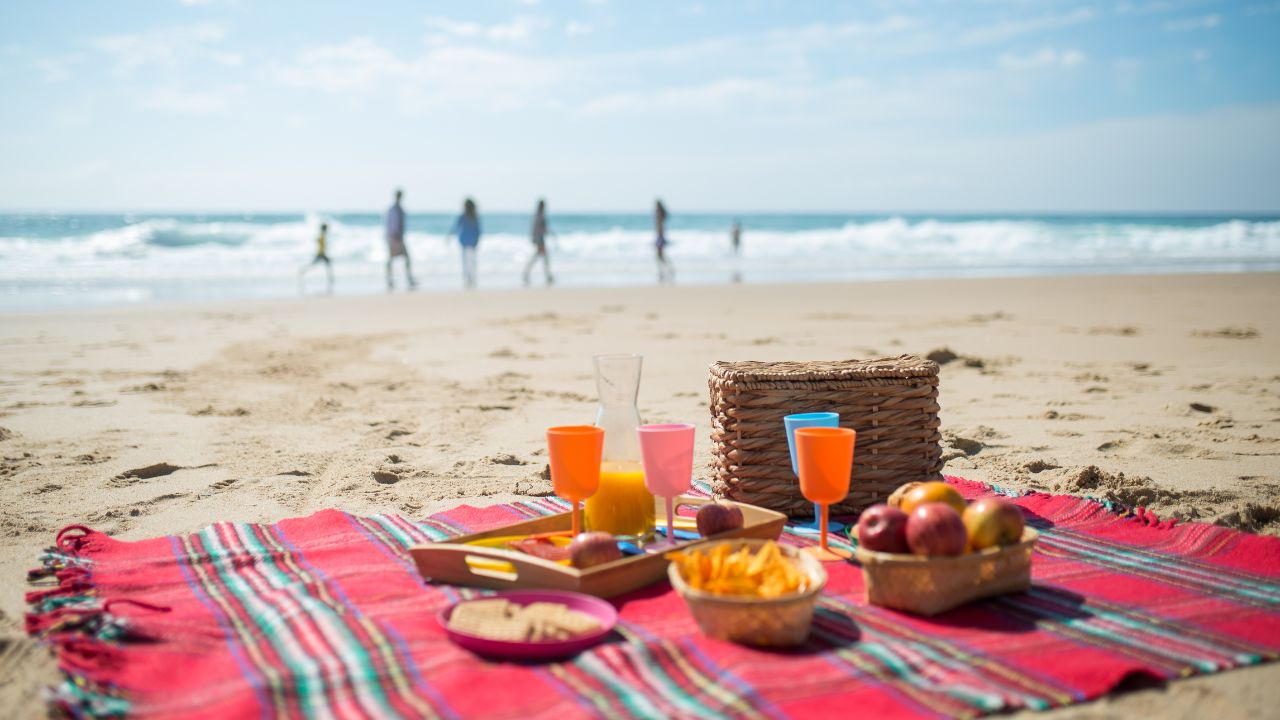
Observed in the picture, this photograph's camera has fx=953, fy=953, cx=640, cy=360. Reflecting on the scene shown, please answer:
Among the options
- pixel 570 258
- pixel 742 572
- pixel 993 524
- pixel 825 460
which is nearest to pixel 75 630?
pixel 742 572

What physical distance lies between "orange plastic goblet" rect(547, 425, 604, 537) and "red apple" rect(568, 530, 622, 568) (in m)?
0.15

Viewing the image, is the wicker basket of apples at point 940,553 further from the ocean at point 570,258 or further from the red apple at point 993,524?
the ocean at point 570,258

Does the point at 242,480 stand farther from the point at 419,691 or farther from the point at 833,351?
the point at 833,351

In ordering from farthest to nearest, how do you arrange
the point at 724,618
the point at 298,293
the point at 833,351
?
the point at 298,293, the point at 833,351, the point at 724,618

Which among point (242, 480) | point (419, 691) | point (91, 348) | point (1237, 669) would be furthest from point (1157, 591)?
point (91, 348)

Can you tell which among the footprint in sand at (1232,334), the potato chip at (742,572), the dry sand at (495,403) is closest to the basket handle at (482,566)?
the potato chip at (742,572)

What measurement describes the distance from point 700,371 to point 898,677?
474 centimetres

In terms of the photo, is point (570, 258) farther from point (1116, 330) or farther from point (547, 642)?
point (547, 642)

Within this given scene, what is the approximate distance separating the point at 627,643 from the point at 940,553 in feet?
2.54

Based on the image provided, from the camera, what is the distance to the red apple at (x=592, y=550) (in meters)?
2.40

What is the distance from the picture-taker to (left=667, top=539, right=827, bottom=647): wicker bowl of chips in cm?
206

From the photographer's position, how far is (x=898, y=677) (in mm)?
1989

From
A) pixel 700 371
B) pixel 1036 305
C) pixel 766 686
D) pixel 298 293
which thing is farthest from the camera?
pixel 298 293

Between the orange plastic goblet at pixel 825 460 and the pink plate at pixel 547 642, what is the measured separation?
652mm
